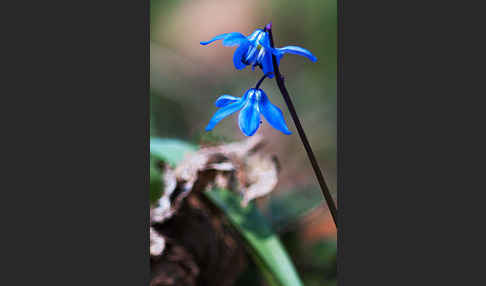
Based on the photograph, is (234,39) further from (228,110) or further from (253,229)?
(253,229)

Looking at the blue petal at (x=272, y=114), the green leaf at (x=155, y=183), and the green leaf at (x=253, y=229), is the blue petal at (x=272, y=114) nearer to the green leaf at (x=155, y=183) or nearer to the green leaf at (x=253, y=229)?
the green leaf at (x=253, y=229)

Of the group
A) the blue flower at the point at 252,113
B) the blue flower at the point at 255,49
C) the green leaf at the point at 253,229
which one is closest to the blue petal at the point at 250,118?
the blue flower at the point at 252,113

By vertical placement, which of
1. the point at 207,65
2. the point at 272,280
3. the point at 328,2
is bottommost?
the point at 272,280

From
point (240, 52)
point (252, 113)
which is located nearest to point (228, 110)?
point (252, 113)

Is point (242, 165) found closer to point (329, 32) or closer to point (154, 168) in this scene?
A: point (154, 168)

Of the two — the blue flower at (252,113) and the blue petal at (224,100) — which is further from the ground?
the blue petal at (224,100)

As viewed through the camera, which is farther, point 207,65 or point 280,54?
point 207,65

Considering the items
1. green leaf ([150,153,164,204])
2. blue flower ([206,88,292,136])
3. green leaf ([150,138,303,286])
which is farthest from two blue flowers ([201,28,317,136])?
green leaf ([150,153,164,204])

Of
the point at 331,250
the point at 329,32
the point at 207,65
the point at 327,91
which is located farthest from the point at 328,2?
the point at 331,250
